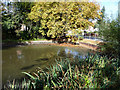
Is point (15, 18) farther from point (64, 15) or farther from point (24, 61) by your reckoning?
point (24, 61)

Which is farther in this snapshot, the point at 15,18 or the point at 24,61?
the point at 15,18

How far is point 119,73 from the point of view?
2.42 meters

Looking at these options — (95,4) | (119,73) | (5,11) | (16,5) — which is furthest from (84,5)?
(119,73)

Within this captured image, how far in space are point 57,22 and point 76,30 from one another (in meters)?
2.40

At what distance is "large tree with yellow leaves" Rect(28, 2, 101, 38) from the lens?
12171mm

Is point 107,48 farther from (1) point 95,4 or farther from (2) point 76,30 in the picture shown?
(1) point 95,4

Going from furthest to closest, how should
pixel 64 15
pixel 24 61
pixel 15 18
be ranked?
1. pixel 15 18
2. pixel 64 15
3. pixel 24 61

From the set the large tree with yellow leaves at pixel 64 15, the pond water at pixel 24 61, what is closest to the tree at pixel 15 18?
the large tree with yellow leaves at pixel 64 15

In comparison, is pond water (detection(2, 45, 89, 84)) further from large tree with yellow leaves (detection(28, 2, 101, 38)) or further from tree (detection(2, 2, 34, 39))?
tree (detection(2, 2, 34, 39))

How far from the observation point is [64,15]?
12531mm

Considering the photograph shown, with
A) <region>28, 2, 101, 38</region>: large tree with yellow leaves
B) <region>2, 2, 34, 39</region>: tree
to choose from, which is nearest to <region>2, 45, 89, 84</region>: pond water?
<region>28, 2, 101, 38</region>: large tree with yellow leaves

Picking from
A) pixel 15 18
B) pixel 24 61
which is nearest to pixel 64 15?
pixel 15 18

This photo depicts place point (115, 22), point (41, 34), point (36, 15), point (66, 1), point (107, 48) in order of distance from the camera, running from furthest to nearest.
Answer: point (41, 34) < point (36, 15) < point (66, 1) < point (107, 48) < point (115, 22)

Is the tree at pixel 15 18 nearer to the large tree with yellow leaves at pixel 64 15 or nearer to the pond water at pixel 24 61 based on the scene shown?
the large tree with yellow leaves at pixel 64 15
